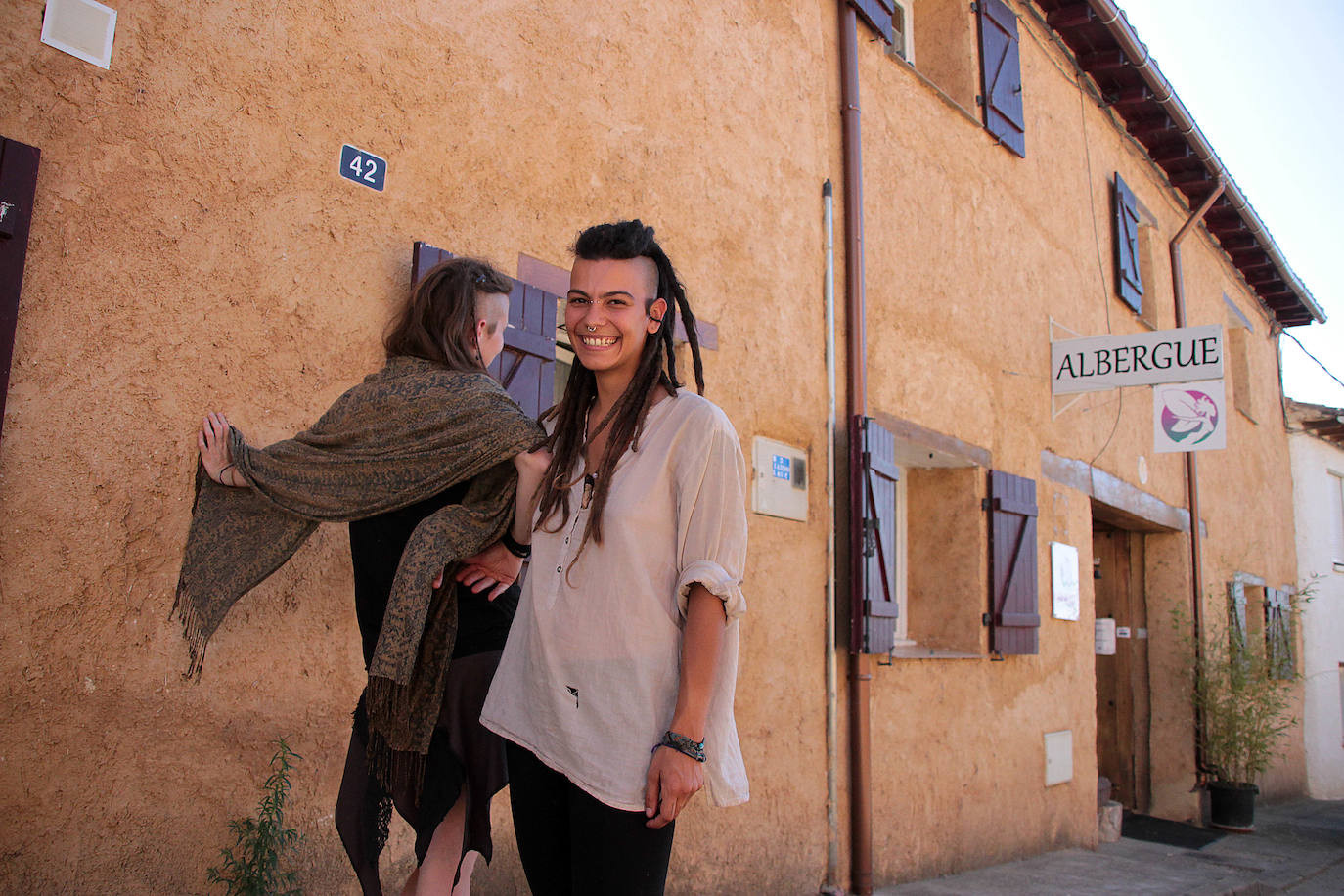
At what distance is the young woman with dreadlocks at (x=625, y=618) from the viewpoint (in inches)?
64.6

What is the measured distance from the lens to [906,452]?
6473 mm

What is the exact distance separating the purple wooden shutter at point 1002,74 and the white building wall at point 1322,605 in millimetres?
8607

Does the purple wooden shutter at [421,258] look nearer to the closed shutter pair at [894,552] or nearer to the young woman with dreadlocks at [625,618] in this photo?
the young woman with dreadlocks at [625,618]

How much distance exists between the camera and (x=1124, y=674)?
33.3 feet

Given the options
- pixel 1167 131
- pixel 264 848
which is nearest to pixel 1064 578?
pixel 1167 131

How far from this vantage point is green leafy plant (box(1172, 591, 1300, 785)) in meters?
9.36

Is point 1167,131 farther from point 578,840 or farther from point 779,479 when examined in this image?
point 578,840

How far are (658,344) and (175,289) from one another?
1612mm

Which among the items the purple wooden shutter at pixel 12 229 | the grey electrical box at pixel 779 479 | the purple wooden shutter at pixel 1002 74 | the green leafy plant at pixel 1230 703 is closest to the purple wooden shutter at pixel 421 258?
the purple wooden shutter at pixel 12 229

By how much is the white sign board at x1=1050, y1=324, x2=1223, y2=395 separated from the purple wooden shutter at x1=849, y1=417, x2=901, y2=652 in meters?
2.54

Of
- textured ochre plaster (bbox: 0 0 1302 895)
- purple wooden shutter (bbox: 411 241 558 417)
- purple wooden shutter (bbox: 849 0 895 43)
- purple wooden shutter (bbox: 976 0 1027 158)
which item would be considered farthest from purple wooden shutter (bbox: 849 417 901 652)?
purple wooden shutter (bbox: 976 0 1027 158)

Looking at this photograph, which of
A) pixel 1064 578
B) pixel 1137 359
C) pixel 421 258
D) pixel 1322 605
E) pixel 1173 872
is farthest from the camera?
pixel 1322 605

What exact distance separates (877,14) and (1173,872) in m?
5.50

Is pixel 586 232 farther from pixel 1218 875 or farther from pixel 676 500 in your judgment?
pixel 1218 875
